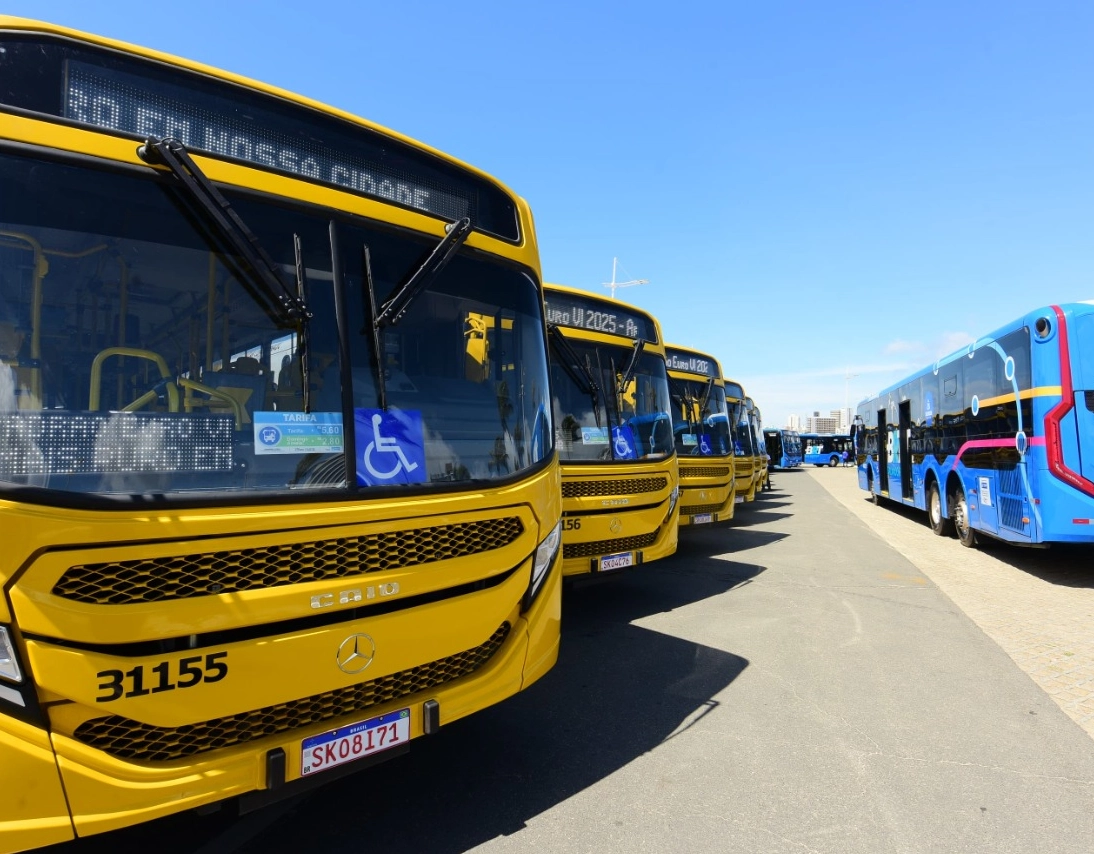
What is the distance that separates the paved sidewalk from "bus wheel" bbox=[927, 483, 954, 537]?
10.1 inches

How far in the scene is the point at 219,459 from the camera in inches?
97.6

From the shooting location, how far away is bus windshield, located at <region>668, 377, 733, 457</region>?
34.8 feet

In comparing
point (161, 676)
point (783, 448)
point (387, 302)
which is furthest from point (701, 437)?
point (783, 448)

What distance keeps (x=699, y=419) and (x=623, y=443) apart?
4994 millimetres

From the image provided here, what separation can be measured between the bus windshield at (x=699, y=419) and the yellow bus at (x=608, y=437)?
127 inches

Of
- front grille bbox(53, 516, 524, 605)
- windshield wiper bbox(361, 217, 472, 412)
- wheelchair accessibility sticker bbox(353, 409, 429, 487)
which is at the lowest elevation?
front grille bbox(53, 516, 524, 605)

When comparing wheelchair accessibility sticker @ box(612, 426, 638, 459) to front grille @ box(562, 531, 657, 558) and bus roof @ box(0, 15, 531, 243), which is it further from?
bus roof @ box(0, 15, 531, 243)

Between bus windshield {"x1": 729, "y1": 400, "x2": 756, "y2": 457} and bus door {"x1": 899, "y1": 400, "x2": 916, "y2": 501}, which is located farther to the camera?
bus windshield {"x1": 729, "y1": 400, "x2": 756, "y2": 457}

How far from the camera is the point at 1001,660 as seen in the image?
17.8 ft

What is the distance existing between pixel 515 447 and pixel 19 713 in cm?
216

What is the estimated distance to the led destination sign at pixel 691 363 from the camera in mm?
11625

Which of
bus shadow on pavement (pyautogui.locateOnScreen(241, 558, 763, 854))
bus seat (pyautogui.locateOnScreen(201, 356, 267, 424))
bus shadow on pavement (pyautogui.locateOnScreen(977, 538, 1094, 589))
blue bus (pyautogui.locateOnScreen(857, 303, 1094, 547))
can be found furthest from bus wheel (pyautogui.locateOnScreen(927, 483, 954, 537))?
bus seat (pyautogui.locateOnScreen(201, 356, 267, 424))

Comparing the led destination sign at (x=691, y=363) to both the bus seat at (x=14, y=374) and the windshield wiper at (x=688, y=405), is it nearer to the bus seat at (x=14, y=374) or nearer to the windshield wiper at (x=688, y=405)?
the windshield wiper at (x=688, y=405)

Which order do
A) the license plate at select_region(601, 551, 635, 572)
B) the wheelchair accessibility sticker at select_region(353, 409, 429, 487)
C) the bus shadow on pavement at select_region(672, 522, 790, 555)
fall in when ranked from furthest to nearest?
the bus shadow on pavement at select_region(672, 522, 790, 555)
the license plate at select_region(601, 551, 635, 572)
the wheelchair accessibility sticker at select_region(353, 409, 429, 487)
